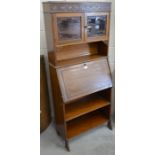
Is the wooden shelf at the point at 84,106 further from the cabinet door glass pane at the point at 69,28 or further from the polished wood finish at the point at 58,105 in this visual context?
the cabinet door glass pane at the point at 69,28

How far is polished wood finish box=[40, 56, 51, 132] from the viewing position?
2.06m

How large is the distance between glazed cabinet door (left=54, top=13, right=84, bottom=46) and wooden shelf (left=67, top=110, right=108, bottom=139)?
0.98 metres

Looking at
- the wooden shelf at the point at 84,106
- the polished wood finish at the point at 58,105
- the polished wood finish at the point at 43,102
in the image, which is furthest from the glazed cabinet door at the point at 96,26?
the wooden shelf at the point at 84,106

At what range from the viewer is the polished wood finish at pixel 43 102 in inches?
81.0

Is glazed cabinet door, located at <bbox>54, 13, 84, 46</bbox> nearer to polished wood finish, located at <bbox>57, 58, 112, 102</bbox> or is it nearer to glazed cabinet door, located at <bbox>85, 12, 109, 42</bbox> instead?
glazed cabinet door, located at <bbox>85, 12, 109, 42</bbox>

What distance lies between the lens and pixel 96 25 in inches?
72.6

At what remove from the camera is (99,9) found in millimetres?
1758

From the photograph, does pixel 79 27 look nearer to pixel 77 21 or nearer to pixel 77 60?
pixel 77 21

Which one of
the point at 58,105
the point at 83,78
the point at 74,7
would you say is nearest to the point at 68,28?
the point at 74,7

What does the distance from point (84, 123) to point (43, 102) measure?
0.55m

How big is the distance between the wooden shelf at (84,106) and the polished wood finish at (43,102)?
0.97 feet

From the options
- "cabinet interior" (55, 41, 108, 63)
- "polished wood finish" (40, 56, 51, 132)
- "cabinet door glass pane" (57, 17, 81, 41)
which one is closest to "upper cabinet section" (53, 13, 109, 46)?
"cabinet door glass pane" (57, 17, 81, 41)
